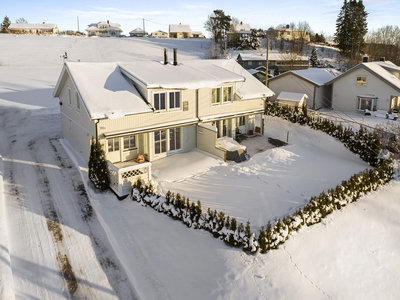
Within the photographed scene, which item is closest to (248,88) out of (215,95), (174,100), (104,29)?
(215,95)

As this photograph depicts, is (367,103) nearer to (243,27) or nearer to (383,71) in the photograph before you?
(383,71)

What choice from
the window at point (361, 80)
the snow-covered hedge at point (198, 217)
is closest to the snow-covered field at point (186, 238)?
the snow-covered hedge at point (198, 217)

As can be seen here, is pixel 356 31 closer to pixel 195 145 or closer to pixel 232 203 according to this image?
pixel 195 145

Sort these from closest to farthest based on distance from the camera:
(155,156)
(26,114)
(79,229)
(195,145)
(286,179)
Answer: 1. (79,229)
2. (286,179)
3. (155,156)
4. (195,145)
5. (26,114)

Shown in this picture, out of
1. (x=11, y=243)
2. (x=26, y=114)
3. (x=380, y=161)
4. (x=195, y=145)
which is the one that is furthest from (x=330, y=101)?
(x=11, y=243)

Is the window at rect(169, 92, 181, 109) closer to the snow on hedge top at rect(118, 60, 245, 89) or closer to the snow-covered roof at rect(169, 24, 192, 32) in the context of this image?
the snow on hedge top at rect(118, 60, 245, 89)

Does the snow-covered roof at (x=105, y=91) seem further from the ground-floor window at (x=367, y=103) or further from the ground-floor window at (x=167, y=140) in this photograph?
the ground-floor window at (x=367, y=103)
